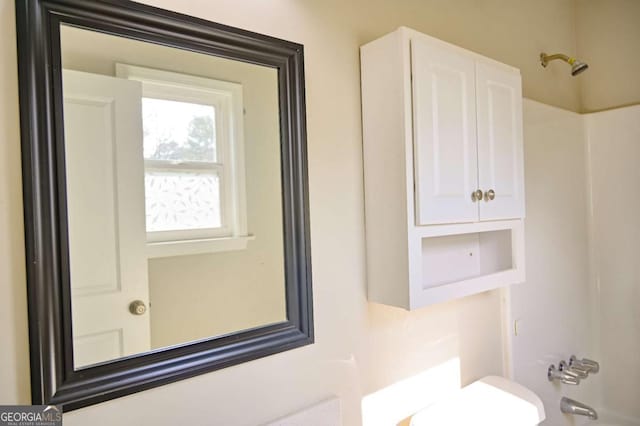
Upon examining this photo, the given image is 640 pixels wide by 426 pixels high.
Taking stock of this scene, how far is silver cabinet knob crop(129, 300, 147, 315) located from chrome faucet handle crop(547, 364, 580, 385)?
186cm

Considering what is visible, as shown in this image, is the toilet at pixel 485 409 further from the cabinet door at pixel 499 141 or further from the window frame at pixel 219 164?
the window frame at pixel 219 164

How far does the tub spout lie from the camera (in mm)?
1808

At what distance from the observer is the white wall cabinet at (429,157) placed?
1.09 m

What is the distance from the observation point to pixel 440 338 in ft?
4.65

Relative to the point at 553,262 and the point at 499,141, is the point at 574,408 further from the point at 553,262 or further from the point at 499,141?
the point at 499,141

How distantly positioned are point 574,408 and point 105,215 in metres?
2.16

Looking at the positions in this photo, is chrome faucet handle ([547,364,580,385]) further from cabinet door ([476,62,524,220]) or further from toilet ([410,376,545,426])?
cabinet door ([476,62,524,220])

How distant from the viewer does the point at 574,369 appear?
190 cm

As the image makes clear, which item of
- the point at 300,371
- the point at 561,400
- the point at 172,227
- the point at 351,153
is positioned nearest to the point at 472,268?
the point at 351,153

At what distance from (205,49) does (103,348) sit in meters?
0.70

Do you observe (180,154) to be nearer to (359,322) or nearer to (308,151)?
(308,151)

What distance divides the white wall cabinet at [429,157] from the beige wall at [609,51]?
1246 mm

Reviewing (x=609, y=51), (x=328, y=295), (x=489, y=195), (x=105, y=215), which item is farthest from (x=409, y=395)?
(x=609, y=51)

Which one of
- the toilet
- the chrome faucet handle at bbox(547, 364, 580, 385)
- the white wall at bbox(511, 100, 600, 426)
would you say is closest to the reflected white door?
the toilet
